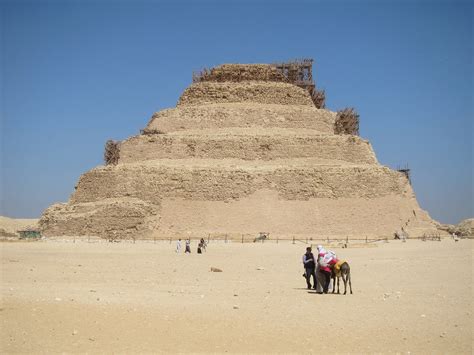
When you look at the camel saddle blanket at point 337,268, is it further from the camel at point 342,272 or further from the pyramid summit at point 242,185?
the pyramid summit at point 242,185

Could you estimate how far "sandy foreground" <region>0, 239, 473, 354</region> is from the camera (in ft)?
31.7

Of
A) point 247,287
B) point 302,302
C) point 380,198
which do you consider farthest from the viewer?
point 380,198

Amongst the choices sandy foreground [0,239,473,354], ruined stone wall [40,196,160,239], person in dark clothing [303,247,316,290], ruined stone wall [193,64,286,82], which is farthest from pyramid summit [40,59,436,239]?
person in dark clothing [303,247,316,290]

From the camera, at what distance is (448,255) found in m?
27.5

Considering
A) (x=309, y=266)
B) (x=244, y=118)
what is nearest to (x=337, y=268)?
(x=309, y=266)

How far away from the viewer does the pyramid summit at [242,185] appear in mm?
40969

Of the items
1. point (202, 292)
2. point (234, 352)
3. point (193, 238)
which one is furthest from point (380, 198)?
point (234, 352)

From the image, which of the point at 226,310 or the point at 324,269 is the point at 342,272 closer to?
the point at 324,269

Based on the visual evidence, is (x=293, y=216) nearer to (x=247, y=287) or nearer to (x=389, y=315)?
(x=247, y=287)

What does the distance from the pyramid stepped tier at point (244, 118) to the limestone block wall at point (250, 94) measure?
4.97 ft

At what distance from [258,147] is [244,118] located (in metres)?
4.90

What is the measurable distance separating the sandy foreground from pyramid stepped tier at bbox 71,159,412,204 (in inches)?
785

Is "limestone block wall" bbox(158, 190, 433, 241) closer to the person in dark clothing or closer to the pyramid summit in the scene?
the pyramid summit

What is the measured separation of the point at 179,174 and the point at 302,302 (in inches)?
1200
